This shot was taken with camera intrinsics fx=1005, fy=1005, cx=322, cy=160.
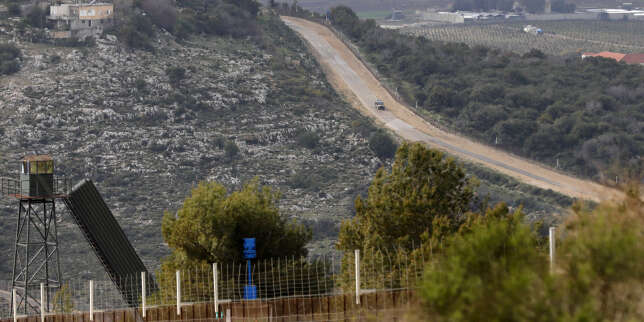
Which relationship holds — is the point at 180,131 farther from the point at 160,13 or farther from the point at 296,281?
the point at 296,281

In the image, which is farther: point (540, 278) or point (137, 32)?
point (137, 32)

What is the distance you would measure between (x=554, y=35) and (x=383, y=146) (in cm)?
8200

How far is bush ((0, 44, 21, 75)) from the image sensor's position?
78.8m

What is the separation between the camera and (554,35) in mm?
151000

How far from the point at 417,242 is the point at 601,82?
86.2 meters

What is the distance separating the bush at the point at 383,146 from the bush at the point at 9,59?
94.8 ft

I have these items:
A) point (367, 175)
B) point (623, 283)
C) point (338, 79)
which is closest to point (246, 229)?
point (623, 283)

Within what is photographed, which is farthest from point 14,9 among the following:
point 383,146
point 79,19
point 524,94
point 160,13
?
point 524,94

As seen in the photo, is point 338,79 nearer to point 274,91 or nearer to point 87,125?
point 274,91

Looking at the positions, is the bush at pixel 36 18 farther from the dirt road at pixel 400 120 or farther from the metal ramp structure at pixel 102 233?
the metal ramp structure at pixel 102 233

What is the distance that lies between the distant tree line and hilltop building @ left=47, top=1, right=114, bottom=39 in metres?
28.6

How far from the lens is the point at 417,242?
22.7 meters

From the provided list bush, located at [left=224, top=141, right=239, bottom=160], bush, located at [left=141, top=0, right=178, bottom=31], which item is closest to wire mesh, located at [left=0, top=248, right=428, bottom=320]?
bush, located at [left=224, top=141, right=239, bottom=160]

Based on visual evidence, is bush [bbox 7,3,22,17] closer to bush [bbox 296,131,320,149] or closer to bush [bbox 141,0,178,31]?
bush [bbox 141,0,178,31]
